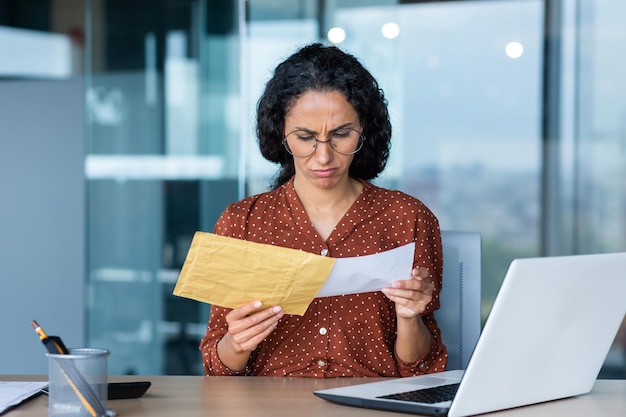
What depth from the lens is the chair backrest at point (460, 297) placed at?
88.7 inches

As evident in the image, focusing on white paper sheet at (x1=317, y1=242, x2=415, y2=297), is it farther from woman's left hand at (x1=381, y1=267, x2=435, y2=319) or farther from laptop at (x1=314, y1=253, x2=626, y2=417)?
laptop at (x1=314, y1=253, x2=626, y2=417)

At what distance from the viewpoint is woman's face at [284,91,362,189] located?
2.15 meters

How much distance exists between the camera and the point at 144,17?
180 inches

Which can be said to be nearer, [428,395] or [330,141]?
[428,395]

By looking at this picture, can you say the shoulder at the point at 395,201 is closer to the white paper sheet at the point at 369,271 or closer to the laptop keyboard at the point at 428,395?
the white paper sheet at the point at 369,271

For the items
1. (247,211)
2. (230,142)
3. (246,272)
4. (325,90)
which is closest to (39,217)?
(230,142)

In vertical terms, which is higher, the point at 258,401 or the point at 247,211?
the point at 247,211

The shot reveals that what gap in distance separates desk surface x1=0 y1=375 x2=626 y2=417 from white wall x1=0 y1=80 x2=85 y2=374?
2381 millimetres

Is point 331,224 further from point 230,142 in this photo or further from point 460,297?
point 230,142

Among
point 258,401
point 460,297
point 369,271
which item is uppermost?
point 369,271

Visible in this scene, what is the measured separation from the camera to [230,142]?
175 inches

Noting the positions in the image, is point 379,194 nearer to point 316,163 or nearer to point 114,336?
point 316,163

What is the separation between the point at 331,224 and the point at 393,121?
6.73ft

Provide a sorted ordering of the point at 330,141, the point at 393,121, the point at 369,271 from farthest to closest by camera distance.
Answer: the point at 393,121 → the point at 330,141 → the point at 369,271
